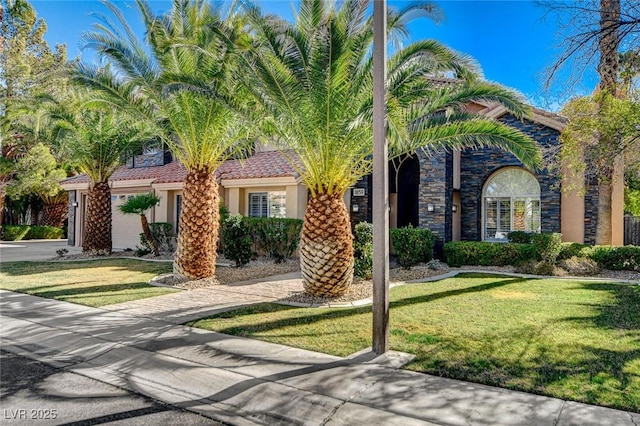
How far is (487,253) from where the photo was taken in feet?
50.2

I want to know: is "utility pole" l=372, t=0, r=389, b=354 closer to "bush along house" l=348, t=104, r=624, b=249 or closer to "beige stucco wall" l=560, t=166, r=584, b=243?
"bush along house" l=348, t=104, r=624, b=249

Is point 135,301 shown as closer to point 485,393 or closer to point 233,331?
point 233,331

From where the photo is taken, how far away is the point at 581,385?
496 centimetres

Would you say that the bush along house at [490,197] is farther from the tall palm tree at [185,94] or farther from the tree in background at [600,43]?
the tall palm tree at [185,94]

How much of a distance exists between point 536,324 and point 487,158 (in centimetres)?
1147

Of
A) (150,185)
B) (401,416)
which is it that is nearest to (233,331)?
(401,416)

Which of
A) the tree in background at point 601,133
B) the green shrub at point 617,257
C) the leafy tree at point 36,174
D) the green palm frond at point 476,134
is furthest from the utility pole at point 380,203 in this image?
the leafy tree at point 36,174

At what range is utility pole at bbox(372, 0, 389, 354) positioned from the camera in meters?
6.15

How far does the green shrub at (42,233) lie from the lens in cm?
3269

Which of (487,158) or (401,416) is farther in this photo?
(487,158)

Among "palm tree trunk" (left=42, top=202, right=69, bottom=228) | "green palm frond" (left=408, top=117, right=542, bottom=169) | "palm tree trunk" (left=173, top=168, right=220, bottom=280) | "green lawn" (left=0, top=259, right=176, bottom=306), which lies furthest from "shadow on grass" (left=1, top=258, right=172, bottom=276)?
"palm tree trunk" (left=42, top=202, right=69, bottom=228)

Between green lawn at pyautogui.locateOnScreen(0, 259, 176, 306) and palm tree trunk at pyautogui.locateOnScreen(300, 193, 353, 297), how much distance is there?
13.2 ft

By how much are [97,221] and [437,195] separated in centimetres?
1517

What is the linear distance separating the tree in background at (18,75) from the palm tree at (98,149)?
538 cm
